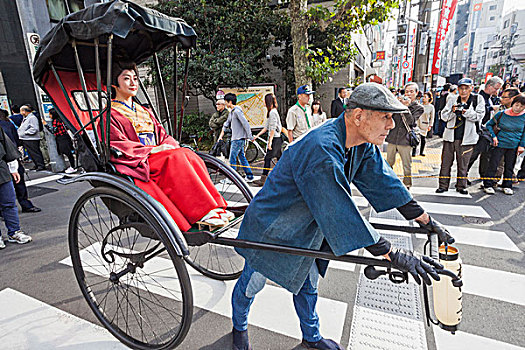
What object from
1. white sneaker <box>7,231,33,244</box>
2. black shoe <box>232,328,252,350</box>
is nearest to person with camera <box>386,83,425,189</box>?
black shoe <box>232,328,252,350</box>

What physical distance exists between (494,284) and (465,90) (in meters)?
3.56

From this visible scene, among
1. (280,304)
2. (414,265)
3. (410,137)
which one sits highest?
(414,265)

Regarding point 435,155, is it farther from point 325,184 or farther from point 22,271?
point 22,271

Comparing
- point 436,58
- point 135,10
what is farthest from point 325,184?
point 436,58

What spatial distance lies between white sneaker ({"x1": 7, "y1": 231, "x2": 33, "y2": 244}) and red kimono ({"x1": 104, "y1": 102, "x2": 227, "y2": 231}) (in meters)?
2.85

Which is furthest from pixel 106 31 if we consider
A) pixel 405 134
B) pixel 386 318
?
pixel 405 134

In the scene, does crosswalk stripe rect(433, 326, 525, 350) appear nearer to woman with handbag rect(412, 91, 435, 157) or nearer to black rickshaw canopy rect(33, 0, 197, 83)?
black rickshaw canopy rect(33, 0, 197, 83)

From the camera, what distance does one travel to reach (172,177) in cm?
225

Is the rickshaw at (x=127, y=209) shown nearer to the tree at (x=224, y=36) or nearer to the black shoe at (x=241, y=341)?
the black shoe at (x=241, y=341)

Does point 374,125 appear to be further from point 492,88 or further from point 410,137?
point 492,88

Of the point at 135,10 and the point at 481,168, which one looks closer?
the point at 135,10

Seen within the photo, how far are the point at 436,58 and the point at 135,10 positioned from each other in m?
16.5

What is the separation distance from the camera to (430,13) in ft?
47.8

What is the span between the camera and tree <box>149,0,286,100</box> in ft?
31.8
